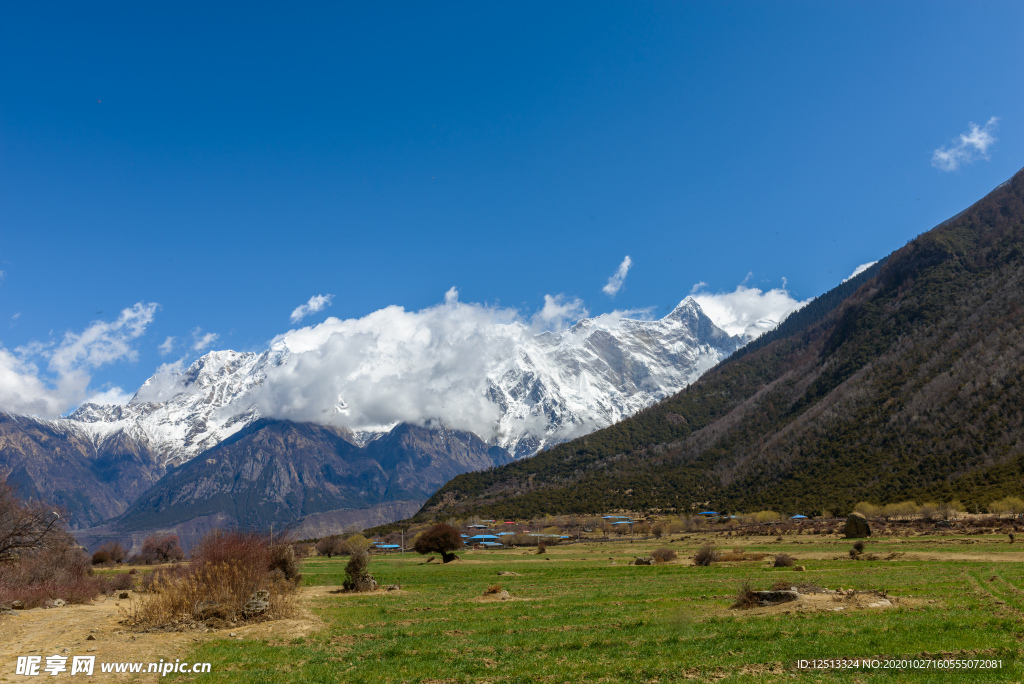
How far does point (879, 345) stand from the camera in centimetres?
16438

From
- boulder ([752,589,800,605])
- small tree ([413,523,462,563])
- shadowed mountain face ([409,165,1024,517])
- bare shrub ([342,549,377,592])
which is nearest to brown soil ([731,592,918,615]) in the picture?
boulder ([752,589,800,605])

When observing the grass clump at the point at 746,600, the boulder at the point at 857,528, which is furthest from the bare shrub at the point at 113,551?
the boulder at the point at 857,528

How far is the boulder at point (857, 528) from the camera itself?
63938 mm

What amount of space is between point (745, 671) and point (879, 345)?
17836 centimetres

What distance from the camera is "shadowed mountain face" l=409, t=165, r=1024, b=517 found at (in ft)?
327

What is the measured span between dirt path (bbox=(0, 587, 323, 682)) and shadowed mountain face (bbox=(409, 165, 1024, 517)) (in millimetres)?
90456

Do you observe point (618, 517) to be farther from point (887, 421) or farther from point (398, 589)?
point (398, 589)

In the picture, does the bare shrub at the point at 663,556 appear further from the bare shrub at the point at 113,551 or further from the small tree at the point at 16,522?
the bare shrub at the point at 113,551

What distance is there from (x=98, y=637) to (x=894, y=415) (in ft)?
445

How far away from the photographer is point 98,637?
58.9 ft

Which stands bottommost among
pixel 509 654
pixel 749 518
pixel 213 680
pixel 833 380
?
pixel 749 518

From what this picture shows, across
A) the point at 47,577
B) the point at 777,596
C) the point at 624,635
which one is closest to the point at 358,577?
the point at 47,577

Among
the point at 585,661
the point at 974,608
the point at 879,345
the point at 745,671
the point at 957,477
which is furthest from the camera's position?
the point at 879,345

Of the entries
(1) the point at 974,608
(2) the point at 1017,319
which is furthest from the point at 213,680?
(2) the point at 1017,319
